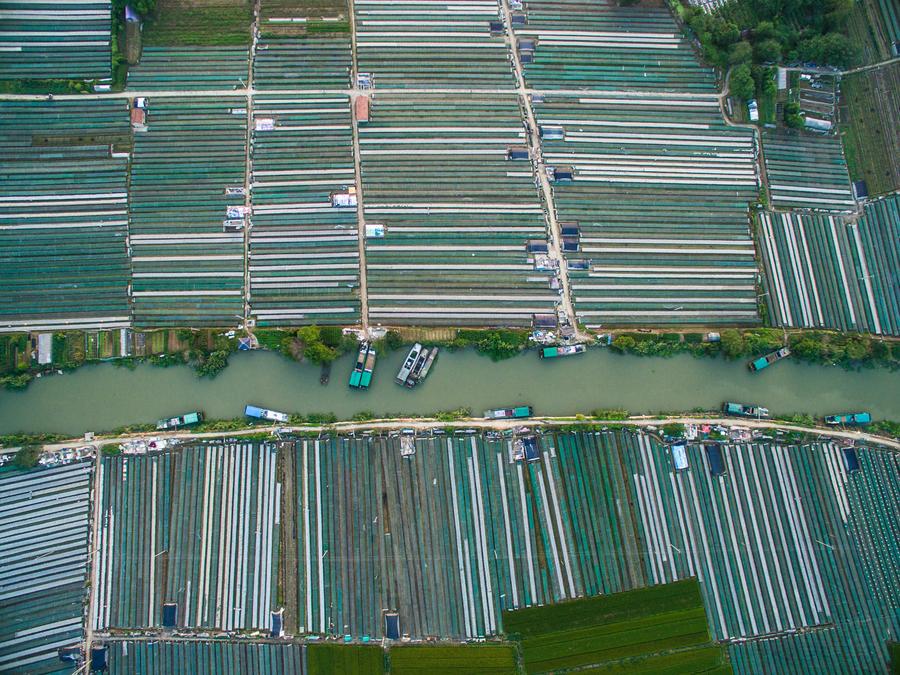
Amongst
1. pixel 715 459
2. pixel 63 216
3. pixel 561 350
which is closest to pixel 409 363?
pixel 561 350

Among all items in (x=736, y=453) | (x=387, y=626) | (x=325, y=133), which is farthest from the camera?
(x=325, y=133)

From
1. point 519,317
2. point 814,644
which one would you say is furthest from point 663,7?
point 814,644

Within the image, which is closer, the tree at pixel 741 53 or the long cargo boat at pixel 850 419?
the long cargo boat at pixel 850 419

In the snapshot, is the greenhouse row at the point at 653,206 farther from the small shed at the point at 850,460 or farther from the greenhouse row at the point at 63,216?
the greenhouse row at the point at 63,216

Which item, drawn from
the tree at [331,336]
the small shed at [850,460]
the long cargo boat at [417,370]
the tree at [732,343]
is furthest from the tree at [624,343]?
the tree at [331,336]

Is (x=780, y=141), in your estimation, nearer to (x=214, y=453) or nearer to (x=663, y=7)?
(x=663, y=7)

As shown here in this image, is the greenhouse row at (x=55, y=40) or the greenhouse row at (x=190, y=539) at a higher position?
the greenhouse row at (x=55, y=40)

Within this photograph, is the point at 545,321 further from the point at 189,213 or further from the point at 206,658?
the point at 206,658

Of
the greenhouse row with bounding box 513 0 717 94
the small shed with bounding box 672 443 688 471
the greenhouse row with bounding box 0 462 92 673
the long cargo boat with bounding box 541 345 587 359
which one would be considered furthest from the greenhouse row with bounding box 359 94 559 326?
the greenhouse row with bounding box 0 462 92 673
